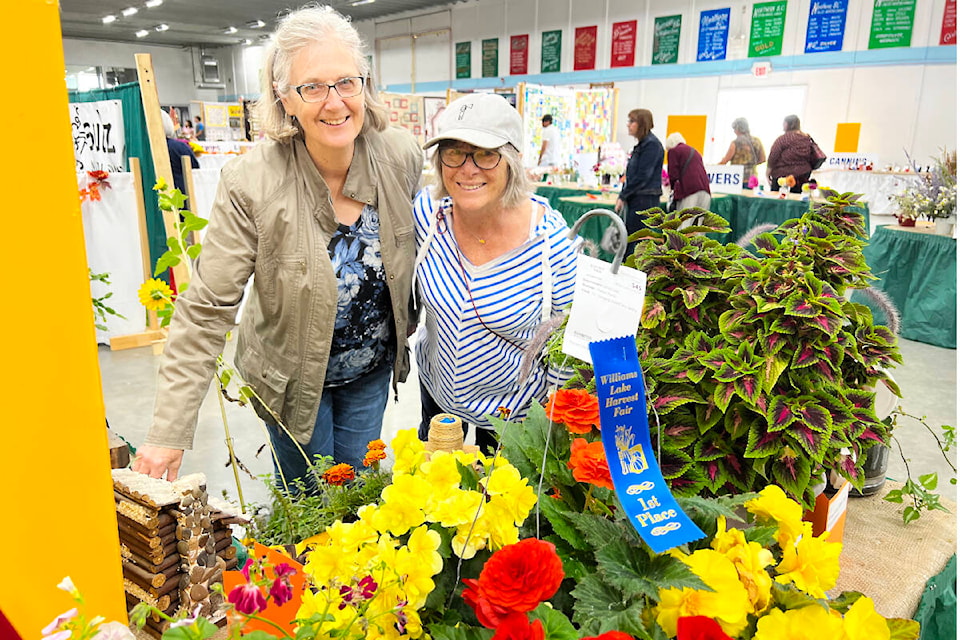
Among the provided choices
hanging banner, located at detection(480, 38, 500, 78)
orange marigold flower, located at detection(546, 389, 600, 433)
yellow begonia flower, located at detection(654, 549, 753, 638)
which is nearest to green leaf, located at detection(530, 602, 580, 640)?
yellow begonia flower, located at detection(654, 549, 753, 638)

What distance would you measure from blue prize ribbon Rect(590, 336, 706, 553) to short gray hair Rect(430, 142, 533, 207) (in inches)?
36.0

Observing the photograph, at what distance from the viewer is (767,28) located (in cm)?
1033

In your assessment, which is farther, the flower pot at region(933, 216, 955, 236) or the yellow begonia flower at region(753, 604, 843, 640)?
the flower pot at region(933, 216, 955, 236)

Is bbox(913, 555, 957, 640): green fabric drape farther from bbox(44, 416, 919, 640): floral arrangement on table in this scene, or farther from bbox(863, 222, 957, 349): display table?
bbox(863, 222, 957, 349): display table

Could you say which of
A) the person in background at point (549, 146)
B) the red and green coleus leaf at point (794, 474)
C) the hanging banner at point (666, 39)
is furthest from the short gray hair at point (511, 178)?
the hanging banner at point (666, 39)

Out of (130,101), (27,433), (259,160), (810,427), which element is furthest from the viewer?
(130,101)

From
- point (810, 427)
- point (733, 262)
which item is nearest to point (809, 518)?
point (810, 427)

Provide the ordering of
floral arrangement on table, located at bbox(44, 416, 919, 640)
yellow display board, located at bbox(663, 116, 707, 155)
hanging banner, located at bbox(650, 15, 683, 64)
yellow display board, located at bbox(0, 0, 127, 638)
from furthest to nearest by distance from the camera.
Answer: hanging banner, located at bbox(650, 15, 683, 64)
yellow display board, located at bbox(663, 116, 707, 155)
floral arrangement on table, located at bbox(44, 416, 919, 640)
yellow display board, located at bbox(0, 0, 127, 638)

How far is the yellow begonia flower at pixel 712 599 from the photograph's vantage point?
694 millimetres

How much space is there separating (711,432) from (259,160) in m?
1.13

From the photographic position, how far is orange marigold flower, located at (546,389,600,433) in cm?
83

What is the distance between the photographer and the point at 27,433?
54 cm

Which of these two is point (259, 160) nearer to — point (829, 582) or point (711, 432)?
point (711, 432)

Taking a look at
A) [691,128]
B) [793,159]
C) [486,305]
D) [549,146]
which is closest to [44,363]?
[486,305]
